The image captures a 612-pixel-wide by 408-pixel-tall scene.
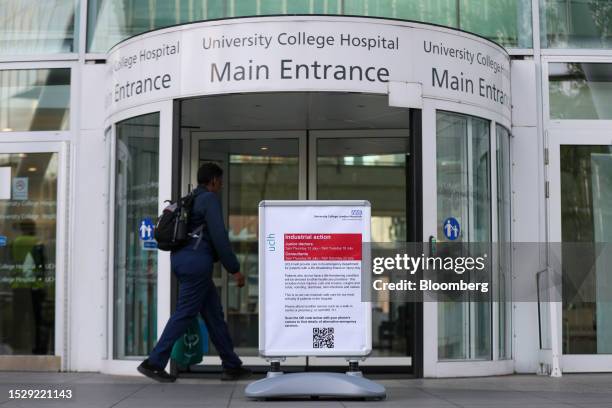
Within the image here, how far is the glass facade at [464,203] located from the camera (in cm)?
1012

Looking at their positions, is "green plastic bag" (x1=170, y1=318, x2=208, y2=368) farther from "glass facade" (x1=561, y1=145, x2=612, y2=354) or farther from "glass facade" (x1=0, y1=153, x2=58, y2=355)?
"glass facade" (x1=561, y1=145, x2=612, y2=354)

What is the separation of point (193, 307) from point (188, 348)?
396 millimetres

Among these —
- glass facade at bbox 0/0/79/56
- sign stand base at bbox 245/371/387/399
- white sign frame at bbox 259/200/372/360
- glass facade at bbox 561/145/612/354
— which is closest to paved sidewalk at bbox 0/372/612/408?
sign stand base at bbox 245/371/387/399

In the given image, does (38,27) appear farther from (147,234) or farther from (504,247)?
(504,247)

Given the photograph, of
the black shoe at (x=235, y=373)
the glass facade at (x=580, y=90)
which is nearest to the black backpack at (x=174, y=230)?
the black shoe at (x=235, y=373)

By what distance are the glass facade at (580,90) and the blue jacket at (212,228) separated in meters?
4.48

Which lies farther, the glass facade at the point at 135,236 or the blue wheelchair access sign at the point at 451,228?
the glass facade at the point at 135,236

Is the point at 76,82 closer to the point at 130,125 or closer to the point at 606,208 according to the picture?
the point at 130,125

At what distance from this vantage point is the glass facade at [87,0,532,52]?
10.8 m

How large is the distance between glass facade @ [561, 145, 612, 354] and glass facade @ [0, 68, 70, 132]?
5.45 metres

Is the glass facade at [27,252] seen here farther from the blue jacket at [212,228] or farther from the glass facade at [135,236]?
the blue jacket at [212,228]

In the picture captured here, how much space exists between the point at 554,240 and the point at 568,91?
5.43 feet

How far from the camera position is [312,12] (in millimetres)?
10867

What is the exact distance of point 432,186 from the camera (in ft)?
32.5
